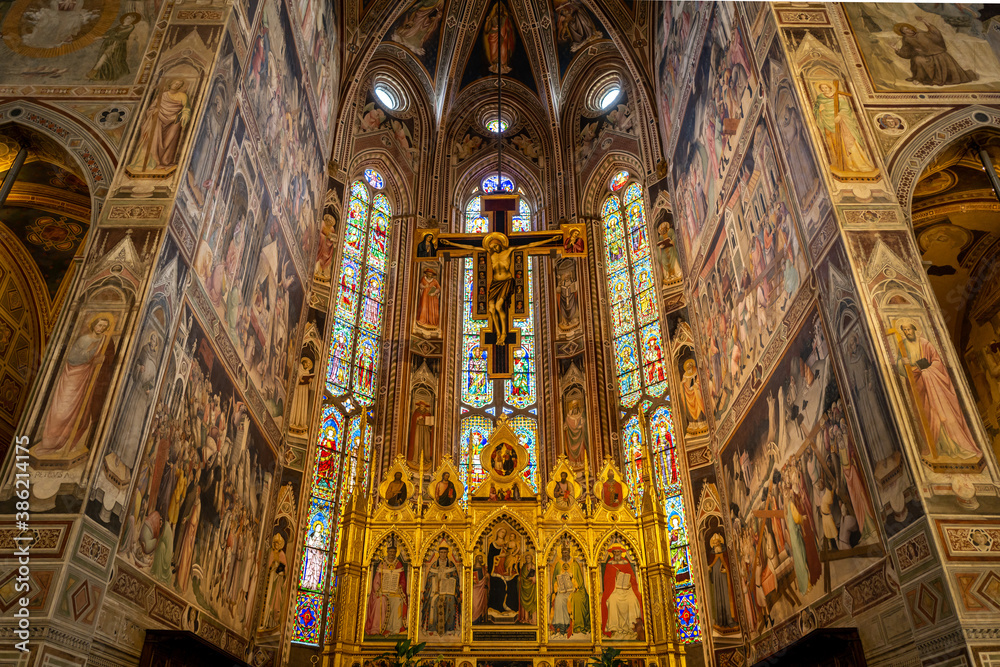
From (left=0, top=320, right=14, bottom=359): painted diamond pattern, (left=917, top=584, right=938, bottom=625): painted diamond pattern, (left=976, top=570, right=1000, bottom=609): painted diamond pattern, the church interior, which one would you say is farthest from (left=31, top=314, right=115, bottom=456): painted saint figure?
(left=976, top=570, right=1000, bottom=609): painted diamond pattern

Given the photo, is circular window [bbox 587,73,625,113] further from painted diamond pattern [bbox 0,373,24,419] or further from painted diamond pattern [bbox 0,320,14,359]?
painted diamond pattern [bbox 0,373,24,419]

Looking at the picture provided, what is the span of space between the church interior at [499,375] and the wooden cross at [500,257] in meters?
0.07

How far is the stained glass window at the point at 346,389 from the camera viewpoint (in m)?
15.4

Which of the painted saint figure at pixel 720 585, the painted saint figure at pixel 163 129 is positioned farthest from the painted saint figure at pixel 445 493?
the painted saint figure at pixel 163 129

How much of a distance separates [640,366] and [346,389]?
275 inches

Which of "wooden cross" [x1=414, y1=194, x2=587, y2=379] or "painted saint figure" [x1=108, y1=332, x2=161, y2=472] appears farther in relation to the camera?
"wooden cross" [x1=414, y1=194, x2=587, y2=379]

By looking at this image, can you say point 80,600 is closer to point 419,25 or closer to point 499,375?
point 499,375

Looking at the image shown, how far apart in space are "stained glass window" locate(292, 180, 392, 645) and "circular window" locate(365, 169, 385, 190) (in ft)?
0.04

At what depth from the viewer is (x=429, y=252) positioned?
16.1 metres

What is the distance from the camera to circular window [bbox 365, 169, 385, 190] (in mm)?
21500

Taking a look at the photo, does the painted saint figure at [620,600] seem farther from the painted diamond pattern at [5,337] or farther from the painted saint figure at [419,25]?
the painted saint figure at [419,25]

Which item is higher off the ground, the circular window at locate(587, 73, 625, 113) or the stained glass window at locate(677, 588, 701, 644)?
the circular window at locate(587, 73, 625, 113)

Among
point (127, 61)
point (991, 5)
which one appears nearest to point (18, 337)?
point (127, 61)

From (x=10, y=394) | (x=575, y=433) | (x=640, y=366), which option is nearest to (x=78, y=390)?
(x=10, y=394)
